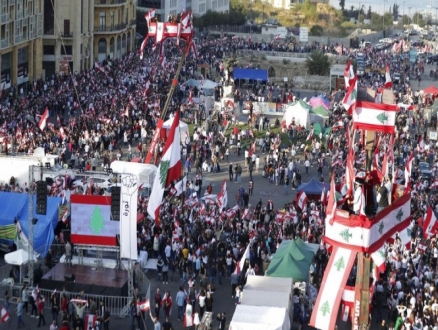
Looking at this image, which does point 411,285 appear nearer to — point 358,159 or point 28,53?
point 358,159

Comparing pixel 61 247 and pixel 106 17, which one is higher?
pixel 106 17

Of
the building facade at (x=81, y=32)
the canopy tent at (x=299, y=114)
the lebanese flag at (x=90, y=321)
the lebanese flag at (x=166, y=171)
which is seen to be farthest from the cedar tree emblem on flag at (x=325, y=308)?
the building facade at (x=81, y=32)

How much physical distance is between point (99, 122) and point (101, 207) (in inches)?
860

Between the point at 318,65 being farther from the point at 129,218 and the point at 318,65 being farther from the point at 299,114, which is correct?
the point at 129,218

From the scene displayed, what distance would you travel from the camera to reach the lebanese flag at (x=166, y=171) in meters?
29.0

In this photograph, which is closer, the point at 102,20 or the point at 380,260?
the point at 380,260

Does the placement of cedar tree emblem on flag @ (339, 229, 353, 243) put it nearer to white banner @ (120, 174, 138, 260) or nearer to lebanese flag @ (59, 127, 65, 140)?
white banner @ (120, 174, 138, 260)

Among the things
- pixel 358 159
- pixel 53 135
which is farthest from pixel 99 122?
pixel 358 159

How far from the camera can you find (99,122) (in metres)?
51.5

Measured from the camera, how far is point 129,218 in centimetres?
2898

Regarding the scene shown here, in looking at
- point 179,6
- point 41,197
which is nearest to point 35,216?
point 41,197

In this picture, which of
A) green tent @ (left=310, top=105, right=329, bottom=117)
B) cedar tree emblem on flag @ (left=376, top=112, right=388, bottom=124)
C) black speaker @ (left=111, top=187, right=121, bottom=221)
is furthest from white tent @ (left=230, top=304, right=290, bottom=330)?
green tent @ (left=310, top=105, right=329, bottom=117)

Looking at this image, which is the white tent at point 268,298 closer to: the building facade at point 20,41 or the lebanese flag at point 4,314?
the lebanese flag at point 4,314

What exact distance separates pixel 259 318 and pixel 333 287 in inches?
99.5
